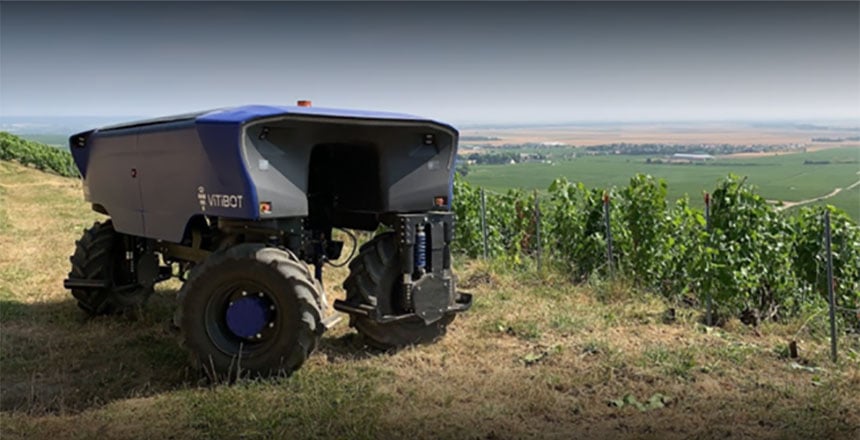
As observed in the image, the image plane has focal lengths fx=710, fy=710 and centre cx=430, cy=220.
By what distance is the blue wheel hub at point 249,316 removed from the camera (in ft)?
17.8

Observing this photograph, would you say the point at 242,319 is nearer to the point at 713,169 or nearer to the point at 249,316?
the point at 249,316

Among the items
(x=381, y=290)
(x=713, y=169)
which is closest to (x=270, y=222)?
(x=381, y=290)

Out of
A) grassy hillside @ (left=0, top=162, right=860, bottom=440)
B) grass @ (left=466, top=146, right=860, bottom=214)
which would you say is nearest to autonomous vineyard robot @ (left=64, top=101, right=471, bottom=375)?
grassy hillside @ (left=0, top=162, right=860, bottom=440)

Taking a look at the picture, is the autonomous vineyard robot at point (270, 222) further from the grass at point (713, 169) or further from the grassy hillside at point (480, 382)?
the grass at point (713, 169)

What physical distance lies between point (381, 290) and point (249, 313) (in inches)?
48.6

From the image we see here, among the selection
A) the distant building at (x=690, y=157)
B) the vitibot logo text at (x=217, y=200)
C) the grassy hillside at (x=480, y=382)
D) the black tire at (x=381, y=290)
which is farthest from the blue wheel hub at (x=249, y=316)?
the distant building at (x=690, y=157)

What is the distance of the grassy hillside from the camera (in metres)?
4.51

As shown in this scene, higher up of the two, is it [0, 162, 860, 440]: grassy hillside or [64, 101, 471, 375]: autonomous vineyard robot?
[64, 101, 471, 375]: autonomous vineyard robot

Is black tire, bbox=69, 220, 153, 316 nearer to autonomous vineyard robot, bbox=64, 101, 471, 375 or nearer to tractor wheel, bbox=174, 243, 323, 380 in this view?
autonomous vineyard robot, bbox=64, 101, 471, 375

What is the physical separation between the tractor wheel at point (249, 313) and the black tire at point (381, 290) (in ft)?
2.42

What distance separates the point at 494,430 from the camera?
4434mm

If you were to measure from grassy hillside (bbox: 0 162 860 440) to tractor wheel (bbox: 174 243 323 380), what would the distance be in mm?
228

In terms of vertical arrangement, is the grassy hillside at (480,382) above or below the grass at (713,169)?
below

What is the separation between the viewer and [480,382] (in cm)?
543
